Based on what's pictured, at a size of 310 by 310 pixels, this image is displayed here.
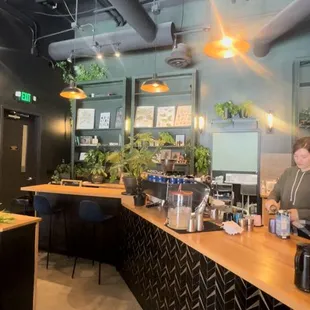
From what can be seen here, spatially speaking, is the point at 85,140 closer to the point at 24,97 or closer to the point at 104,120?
the point at 104,120

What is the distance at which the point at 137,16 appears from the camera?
4.43 metres

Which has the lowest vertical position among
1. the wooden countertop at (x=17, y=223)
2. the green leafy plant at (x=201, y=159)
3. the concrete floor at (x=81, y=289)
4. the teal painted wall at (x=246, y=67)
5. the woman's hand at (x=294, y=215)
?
the concrete floor at (x=81, y=289)

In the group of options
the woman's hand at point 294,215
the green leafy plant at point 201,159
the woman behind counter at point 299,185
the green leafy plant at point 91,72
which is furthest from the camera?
the green leafy plant at point 91,72

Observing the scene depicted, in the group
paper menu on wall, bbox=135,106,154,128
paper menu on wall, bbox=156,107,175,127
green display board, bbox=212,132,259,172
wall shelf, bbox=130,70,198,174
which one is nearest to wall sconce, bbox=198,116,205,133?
wall shelf, bbox=130,70,198,174

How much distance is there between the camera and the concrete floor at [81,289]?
275cm

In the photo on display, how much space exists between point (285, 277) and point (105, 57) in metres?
6.11

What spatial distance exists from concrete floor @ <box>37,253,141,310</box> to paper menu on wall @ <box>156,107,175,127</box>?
295 centimetres

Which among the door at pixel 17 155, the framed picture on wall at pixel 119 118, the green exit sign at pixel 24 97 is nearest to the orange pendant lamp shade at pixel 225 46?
the framed picture on wall at pixel 119 118

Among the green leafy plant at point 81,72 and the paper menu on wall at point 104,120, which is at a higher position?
the green leafy plant at point 81,72

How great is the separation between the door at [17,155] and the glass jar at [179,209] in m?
4.02

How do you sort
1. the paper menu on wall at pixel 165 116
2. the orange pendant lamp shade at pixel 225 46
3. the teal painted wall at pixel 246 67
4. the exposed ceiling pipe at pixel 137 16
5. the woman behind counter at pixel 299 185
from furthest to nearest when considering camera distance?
the paper menu on wall at pixel 165 116
the teal painted wall at pixel 246 67
the exposed ceiling pipe at pixel 137 16
the orange pendant lamp shade at pixel 225 46
the woman behind counter at pixel 299 185

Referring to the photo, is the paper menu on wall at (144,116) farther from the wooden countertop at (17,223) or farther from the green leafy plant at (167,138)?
the wooden countertop at (17,223)

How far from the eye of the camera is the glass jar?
2.05 meters

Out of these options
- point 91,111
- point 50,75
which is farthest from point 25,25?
point 91,111
